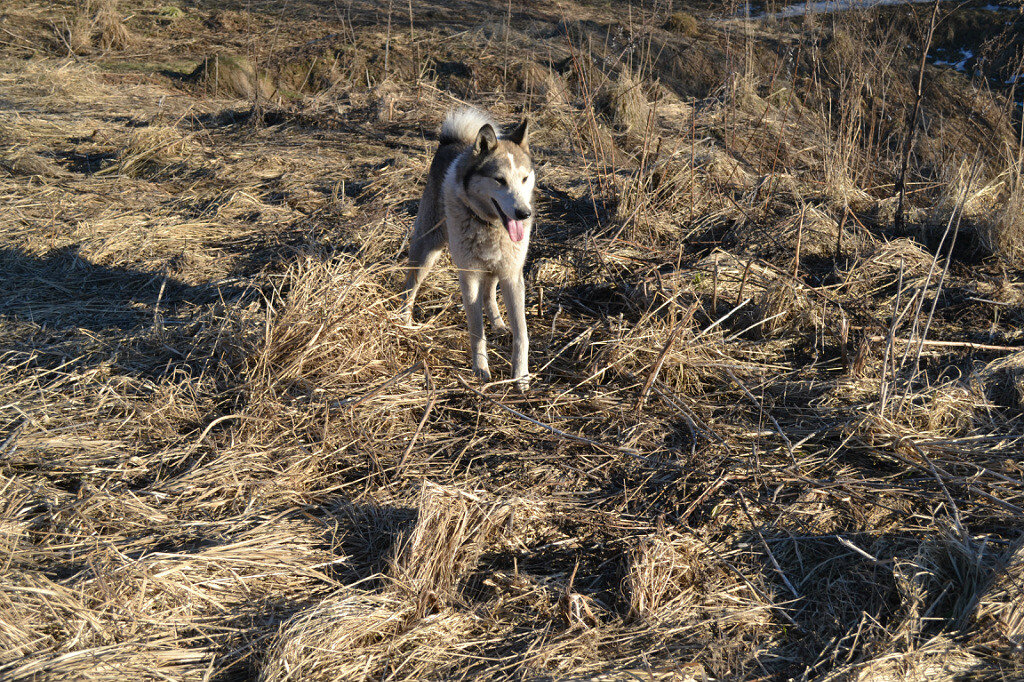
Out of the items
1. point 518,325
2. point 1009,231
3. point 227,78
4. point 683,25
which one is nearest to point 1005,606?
point 518,325

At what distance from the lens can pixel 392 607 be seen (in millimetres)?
2359

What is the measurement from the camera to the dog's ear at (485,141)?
374cm

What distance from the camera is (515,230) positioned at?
140 inches

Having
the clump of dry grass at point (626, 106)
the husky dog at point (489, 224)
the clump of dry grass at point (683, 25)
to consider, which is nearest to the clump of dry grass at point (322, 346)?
the husky dog at point (489, 224)

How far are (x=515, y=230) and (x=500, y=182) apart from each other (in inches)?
11.3

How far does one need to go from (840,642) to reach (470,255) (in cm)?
245

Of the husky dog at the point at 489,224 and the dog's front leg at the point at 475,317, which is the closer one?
the husky dog at the point at 489,224

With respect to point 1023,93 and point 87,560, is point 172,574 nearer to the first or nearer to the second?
point 87,560

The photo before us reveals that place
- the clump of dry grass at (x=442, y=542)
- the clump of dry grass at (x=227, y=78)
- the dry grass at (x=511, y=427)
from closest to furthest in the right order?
the dry grass at (x=511, y=427), the clump of dry grass at (x=442, y=542), the clump of dry grass at (x=227, y=78)

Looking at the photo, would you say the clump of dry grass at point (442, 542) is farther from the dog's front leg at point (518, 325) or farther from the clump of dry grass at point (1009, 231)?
the clump of dry grass at point (1009, 231)

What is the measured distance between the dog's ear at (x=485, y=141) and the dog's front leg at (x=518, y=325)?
713 millimetres

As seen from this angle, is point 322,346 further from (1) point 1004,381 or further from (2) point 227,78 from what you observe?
(2) point 227,78

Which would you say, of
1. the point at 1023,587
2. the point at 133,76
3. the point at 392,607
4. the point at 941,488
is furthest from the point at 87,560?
the point at 133,76

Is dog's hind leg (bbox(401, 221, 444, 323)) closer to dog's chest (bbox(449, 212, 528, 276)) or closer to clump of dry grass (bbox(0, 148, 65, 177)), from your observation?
dog's chest (bbox(449, 212, 528, 276))
